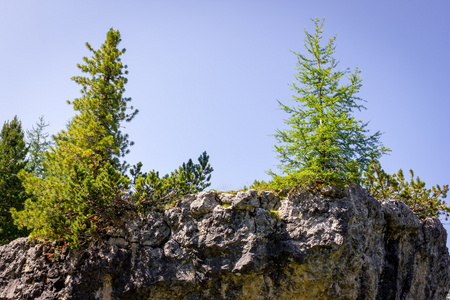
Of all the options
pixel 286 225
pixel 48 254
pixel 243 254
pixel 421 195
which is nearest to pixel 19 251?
pixel 48 254

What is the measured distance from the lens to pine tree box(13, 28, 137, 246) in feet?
42.8

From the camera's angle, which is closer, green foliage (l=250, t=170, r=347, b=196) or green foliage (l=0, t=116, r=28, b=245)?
green foliage (l=250, t=170, r=347, b=196)

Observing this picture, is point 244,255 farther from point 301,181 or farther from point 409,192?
point 409,192

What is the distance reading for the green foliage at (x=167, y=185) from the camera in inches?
527

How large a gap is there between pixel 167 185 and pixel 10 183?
1238 cm

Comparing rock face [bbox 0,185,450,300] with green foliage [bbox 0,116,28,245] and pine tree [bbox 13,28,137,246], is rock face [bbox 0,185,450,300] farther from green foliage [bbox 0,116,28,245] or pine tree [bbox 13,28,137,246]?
green foliage [bbox 0,116,28,245]

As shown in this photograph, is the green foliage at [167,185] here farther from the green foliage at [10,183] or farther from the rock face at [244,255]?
the green foliage at [10,183]

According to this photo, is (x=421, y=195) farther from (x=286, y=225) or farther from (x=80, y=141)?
(x=80, y=141)

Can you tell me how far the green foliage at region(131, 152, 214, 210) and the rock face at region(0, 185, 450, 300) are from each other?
0.57 metres

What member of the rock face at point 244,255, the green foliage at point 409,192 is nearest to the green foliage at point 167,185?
the rock face at point 244,255

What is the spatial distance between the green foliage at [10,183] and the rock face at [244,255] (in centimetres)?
667

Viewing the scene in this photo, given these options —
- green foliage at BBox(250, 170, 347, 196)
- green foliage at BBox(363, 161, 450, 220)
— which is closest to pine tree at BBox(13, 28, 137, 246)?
green foliage at BBox(250, 170, 347, 196)

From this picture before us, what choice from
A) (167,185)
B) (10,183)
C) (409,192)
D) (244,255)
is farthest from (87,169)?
(409,192)

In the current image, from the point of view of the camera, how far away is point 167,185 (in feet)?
45.2
